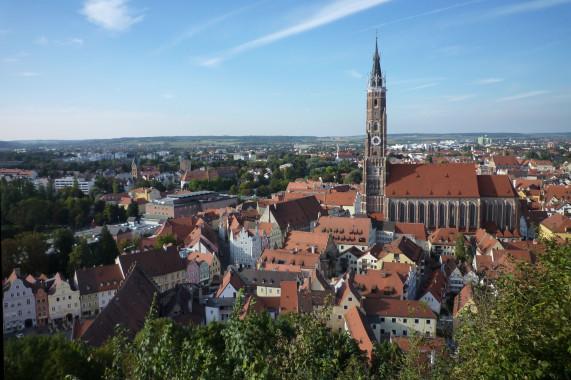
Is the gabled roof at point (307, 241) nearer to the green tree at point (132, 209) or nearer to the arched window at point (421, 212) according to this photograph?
the arched window at point (421, 212)

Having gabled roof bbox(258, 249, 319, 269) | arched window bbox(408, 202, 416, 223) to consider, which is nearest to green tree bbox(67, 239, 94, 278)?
gabled roof bbox(258, 249, 319, 269)

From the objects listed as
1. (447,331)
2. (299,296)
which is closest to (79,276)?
(299,296)

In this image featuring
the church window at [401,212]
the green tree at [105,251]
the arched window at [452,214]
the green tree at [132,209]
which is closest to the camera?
the green tree at [105,251]

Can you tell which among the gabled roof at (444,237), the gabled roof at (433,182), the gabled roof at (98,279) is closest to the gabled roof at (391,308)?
the gabled roof at (98,279)

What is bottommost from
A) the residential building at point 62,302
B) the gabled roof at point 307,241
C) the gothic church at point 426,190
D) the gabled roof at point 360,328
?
the residential building at point 62,302

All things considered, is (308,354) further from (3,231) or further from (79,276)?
(79,276)

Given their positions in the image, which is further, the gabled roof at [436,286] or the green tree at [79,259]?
the green tree at [79,259]
